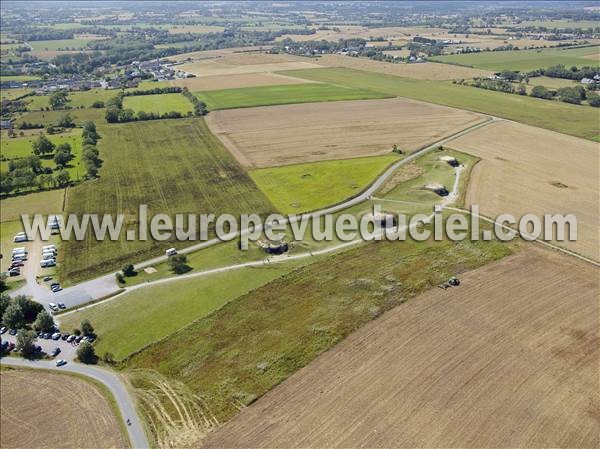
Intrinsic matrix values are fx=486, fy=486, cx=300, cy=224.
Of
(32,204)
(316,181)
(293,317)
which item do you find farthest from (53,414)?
(316,181)

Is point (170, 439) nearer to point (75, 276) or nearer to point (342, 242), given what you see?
point (75, 276)

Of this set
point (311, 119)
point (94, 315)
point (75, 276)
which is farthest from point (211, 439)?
point (311, 119)

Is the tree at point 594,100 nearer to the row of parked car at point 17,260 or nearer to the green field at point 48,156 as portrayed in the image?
the green field at point 48,156

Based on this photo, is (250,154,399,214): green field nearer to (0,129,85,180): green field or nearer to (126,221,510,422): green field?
(126,221,510,422): green field

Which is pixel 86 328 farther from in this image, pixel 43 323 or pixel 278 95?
pixel 278 95

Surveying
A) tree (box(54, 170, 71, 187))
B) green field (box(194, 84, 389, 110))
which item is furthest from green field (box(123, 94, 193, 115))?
tree (box(54, 170, 71, 187))

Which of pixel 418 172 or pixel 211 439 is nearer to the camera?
pixel 211 439

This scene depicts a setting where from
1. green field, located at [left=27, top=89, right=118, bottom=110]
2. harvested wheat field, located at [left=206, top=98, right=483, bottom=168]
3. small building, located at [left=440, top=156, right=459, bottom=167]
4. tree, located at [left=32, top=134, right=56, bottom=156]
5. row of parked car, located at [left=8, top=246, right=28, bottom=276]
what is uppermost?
green field, located at [left=27, top=89, right=118, bottom=110]
